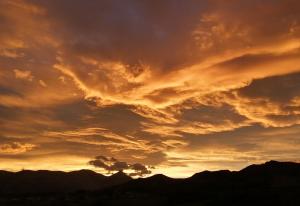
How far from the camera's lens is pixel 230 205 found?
198 m

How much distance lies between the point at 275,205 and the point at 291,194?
42.4ft

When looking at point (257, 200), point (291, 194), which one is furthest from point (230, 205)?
point (291, 194)

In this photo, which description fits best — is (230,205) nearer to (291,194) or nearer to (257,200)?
(257,200)

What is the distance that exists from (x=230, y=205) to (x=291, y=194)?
96.4ft

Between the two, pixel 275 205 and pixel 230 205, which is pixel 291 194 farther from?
pixel 230 205

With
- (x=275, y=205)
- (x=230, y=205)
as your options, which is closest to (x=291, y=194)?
(x=275, y=205)

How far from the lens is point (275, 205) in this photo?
613ft

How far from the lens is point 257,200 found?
198750 mm

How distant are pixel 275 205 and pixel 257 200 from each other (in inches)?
510

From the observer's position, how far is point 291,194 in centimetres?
19438

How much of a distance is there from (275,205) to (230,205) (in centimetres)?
2178
